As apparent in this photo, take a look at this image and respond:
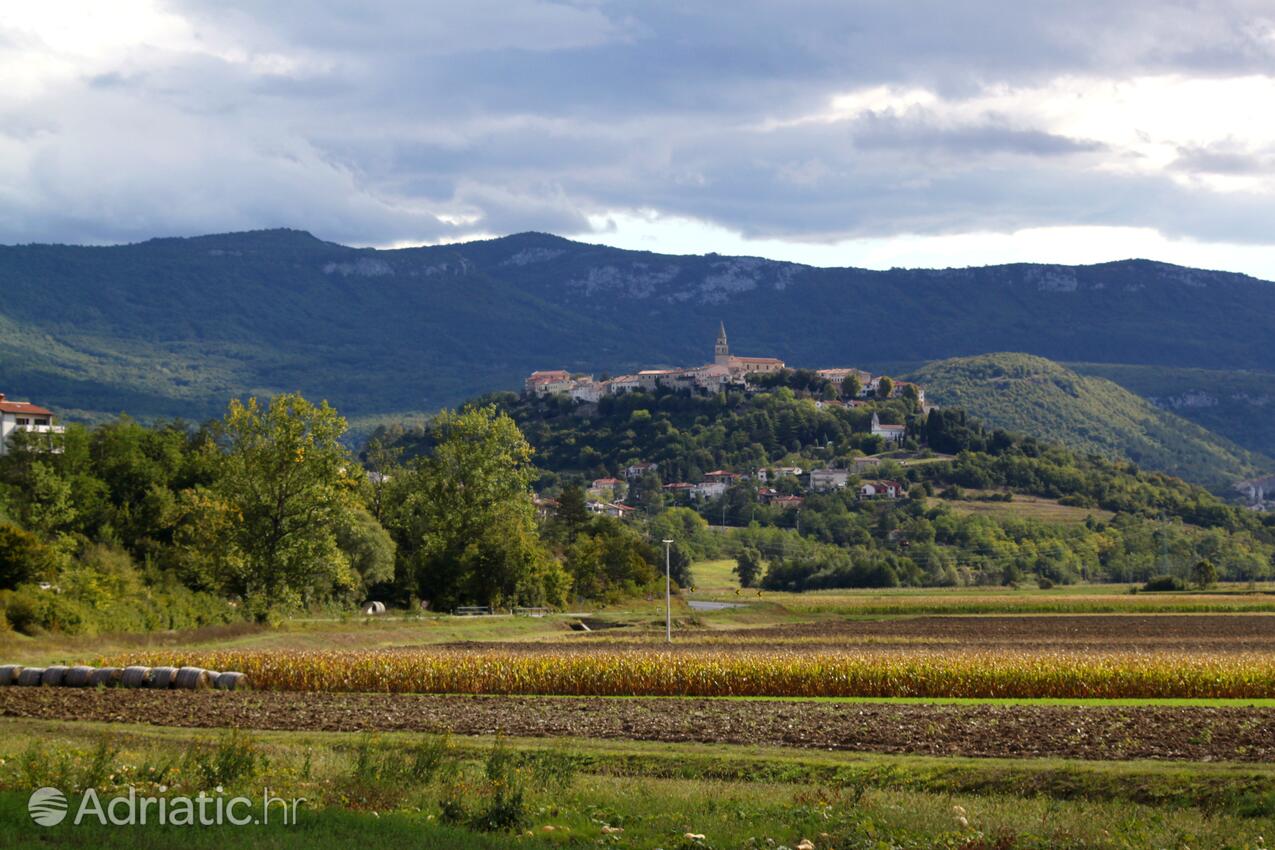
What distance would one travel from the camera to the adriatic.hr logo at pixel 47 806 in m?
16.2

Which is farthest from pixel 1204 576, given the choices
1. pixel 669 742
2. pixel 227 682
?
pixel 669 742

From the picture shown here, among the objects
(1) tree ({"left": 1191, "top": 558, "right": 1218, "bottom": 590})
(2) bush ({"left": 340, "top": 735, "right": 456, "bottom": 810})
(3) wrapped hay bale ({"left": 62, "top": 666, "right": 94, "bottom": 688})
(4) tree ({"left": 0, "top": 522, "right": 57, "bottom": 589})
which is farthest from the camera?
(1) tree ({"left": 1191, "top": 558, "right": 1218, "bottom": 590})

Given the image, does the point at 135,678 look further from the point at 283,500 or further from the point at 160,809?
the point at 283,500

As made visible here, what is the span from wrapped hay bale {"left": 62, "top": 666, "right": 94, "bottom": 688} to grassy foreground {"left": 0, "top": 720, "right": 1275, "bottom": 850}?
10305mm

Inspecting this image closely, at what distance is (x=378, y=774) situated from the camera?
2080 cm

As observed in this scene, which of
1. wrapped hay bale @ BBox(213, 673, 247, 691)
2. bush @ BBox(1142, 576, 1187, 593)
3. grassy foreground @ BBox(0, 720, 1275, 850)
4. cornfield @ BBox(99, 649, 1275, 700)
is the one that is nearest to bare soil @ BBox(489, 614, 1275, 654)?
cornfield @ BBox(99, 649, 1275, 700)

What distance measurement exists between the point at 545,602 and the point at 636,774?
59.6 m

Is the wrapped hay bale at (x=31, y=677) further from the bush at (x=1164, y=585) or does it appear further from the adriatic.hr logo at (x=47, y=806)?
the bush at (x=1164, y=585)

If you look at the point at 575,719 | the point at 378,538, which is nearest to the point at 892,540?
the point at 378,538

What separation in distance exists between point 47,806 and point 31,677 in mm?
21380

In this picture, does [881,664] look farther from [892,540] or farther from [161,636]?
[892,540]

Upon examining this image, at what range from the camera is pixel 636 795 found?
70.8ft

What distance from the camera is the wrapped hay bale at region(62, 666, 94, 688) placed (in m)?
36.3

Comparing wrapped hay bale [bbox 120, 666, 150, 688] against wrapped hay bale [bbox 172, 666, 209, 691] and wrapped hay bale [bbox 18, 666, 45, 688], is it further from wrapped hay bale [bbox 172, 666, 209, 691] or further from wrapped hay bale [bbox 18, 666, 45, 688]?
wrapped hay bale [bbox 18, 666, 45, 688]
